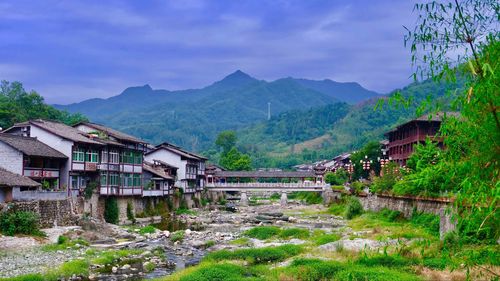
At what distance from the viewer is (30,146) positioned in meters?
42.6

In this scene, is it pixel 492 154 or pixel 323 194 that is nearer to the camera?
pixel 492 154

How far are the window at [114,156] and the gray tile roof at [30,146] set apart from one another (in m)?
7.19

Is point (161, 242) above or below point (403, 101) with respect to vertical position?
below

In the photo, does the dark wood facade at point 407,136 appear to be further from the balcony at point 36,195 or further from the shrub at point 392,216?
the balcony at point 36,195

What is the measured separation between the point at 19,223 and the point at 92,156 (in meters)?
16.0

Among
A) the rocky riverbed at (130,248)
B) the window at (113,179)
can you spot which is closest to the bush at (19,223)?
the rocky riverbed at (130,248)

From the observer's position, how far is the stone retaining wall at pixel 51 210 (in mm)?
35791

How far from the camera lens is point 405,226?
39.4m

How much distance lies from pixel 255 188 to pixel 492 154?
77.8m

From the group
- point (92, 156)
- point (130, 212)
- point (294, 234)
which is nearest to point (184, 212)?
point (130, 212)

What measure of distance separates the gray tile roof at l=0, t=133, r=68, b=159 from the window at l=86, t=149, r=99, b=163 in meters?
3.57

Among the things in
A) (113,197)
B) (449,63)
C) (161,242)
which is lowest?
(161,242)

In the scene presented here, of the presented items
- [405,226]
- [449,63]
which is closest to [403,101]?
[449,63]

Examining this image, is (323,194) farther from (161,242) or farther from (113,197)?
(161,242)
